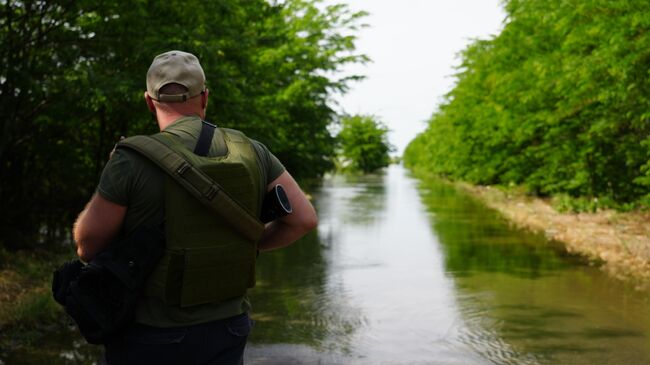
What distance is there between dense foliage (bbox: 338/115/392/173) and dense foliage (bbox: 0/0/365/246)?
3133 inches

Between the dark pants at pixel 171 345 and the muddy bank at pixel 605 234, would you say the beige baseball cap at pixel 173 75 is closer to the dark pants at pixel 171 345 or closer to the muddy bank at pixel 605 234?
the dark pants at pixel 171 345

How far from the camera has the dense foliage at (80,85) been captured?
940 cm

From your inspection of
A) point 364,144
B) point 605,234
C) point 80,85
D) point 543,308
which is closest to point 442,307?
point 543,308

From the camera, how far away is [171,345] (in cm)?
225

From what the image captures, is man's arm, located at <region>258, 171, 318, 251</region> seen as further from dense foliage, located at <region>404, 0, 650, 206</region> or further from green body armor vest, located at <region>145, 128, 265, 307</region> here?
dense foliage, located at <region>404, 0, 650, 206</region>

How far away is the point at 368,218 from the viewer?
21.2 meters

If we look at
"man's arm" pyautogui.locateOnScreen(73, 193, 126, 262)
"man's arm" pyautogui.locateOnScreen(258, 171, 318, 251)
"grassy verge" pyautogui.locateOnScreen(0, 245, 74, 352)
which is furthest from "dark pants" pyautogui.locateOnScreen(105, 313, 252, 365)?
"grassy verge" pyautogui.locateOnScreen(0, 245, 74, 352)

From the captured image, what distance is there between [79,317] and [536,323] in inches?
242

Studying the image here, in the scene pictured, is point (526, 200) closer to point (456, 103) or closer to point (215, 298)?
point (456, 103)

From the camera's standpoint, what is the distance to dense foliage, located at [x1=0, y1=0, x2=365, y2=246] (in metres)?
9.40

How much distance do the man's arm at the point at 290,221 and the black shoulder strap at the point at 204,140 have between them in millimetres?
322

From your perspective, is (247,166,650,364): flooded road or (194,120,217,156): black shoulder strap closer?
(194,120,217,156): black shoulder strap

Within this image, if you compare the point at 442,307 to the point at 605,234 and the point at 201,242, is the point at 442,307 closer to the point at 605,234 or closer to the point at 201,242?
the point at 605,234

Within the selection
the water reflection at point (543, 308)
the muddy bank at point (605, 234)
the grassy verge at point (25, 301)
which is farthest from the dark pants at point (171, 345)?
the muddy bank at point (605, 234)
